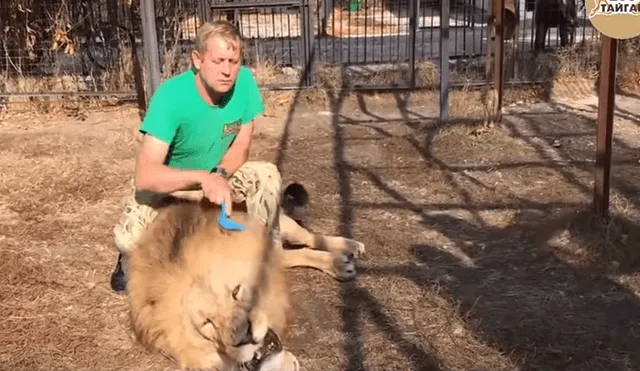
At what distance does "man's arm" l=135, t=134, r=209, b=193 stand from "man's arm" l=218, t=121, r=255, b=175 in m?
0.36

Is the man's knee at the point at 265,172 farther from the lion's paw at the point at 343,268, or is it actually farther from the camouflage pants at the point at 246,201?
the lion's paw at the point at 343,268

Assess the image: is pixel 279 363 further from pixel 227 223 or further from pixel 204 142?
pixel 204 142

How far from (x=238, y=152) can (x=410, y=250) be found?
1109mm

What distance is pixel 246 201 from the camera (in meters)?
3.47

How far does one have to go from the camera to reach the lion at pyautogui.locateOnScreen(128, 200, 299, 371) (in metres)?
2.39

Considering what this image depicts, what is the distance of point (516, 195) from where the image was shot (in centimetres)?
489

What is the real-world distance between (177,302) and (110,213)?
2.47 metres

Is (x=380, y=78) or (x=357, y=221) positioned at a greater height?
(x=380, y=78)

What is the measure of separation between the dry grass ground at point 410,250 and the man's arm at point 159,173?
0.69 metres

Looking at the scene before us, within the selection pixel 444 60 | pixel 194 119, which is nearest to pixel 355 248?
pixel 194 119

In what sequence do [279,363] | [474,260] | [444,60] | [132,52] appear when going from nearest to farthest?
1. [279,363]
2. [474,260]
3. [444,60]
4. [132,52]

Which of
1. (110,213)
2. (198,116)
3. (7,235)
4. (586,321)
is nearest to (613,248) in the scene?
(586,321)

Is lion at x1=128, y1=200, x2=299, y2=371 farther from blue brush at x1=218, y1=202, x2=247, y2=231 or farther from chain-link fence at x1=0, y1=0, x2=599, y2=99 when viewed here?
chain-link fence at x1=0, y1=0, x2=599, y2=99

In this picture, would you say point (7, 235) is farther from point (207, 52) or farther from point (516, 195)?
point (516, 195)
